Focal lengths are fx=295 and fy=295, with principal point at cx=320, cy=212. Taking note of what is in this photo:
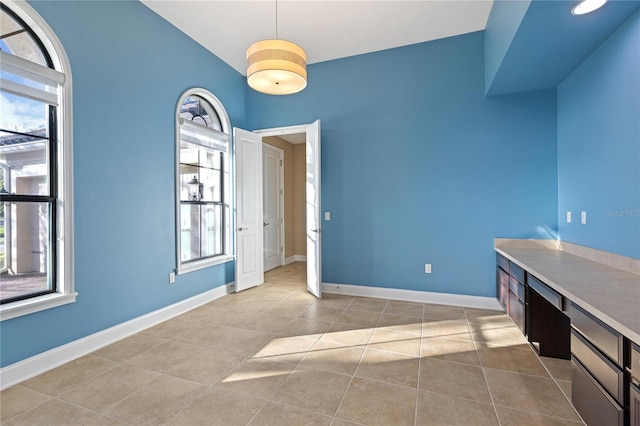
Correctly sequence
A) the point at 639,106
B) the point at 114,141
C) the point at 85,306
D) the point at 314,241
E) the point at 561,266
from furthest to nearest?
1. the point at 314,241
2. the point at 114,141
3. the point at 85,306
4. the point at 561,266
5. the point at 639,106

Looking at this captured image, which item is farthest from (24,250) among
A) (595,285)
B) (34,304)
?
(595,285)

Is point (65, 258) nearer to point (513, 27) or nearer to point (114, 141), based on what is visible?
point (114, 141)

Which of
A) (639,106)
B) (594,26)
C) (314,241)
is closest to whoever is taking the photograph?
(639,106)

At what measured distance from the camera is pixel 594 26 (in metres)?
2.21

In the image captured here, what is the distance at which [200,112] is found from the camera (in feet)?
13.7

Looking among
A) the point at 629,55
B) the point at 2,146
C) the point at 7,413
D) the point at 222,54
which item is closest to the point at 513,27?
the point at 629,55

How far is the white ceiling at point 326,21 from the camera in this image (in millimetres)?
3191

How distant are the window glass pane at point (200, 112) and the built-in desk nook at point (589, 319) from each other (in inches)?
164

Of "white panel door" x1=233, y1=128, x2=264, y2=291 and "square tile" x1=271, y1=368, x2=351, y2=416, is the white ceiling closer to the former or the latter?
"white panel door" x1=233, y1=128, x2=264, y2=291

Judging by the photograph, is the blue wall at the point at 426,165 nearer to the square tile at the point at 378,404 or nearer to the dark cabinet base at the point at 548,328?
the dark cabinet base at the point at 548,328

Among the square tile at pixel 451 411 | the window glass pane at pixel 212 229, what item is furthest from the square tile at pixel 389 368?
the window glass pane at pixel 212 229

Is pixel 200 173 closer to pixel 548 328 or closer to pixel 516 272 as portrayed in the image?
pixel 516 272

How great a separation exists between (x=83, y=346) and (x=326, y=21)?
4.14m

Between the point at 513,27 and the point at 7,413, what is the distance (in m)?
4.52
